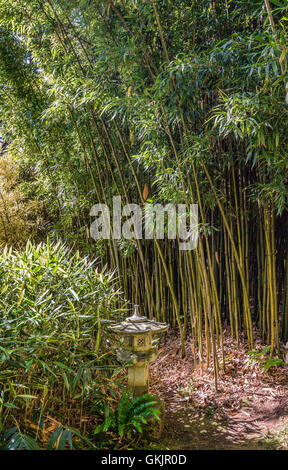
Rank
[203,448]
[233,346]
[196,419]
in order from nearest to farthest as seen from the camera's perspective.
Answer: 1. [203,448]
2. [196,419]
3. [233,346]

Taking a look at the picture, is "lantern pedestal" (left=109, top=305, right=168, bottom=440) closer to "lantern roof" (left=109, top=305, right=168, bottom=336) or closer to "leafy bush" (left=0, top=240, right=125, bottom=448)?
"lantern roof" (left=109, top=305, right=168, bottom=336)

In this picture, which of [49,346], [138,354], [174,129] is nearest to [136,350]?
[138,354]

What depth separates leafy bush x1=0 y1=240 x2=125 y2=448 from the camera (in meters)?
1.78

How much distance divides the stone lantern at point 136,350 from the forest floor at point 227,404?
360mm

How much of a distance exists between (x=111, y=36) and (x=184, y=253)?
6.25ft

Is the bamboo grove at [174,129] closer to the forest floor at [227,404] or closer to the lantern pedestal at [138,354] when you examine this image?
the forest floor at [227,404]

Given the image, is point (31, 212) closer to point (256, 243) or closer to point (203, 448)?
point (256, 243)

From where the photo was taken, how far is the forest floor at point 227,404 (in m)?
2.25

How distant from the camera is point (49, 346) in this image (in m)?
1.88

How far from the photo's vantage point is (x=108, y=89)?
289cm

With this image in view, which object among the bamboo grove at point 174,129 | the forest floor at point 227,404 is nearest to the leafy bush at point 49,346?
the forest floor at point 227,404

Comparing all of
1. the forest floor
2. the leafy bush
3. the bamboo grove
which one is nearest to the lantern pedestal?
the leafy bush

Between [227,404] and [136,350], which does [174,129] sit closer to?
[136,350]
